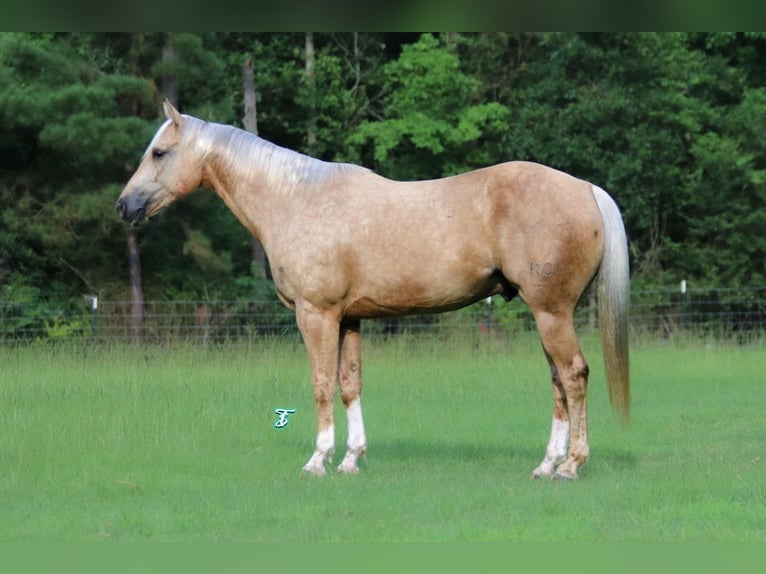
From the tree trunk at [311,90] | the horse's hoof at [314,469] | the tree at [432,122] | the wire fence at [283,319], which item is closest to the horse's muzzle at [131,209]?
the horse's hoof at [314,469]

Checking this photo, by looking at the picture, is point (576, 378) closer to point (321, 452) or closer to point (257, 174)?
point (321, 452)

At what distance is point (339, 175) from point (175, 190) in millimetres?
1114

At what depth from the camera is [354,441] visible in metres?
7.09

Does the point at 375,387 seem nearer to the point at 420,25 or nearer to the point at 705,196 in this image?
the point at 420,25

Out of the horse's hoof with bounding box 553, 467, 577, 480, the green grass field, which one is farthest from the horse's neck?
the horse's hoof with bounding box 553, 467, 577, 480

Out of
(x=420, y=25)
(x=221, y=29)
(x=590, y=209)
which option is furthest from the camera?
(x=590, y=209)

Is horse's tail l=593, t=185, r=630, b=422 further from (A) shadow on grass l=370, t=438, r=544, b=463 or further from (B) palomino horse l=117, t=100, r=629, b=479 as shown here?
(A) shadow on grass l=370, t=438, r=544, b=463

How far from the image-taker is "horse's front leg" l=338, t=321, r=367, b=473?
278 inches

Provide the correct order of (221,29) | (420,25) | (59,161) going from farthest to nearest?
(59,161) → (221,29) → (420,25)

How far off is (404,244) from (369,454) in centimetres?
174

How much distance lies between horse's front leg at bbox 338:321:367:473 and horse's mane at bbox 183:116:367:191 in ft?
3.33

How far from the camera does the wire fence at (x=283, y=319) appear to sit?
58.2 feet

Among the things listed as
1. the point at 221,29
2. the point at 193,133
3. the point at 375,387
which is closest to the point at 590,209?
the point at 193,133

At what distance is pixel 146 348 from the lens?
14.3 meters
